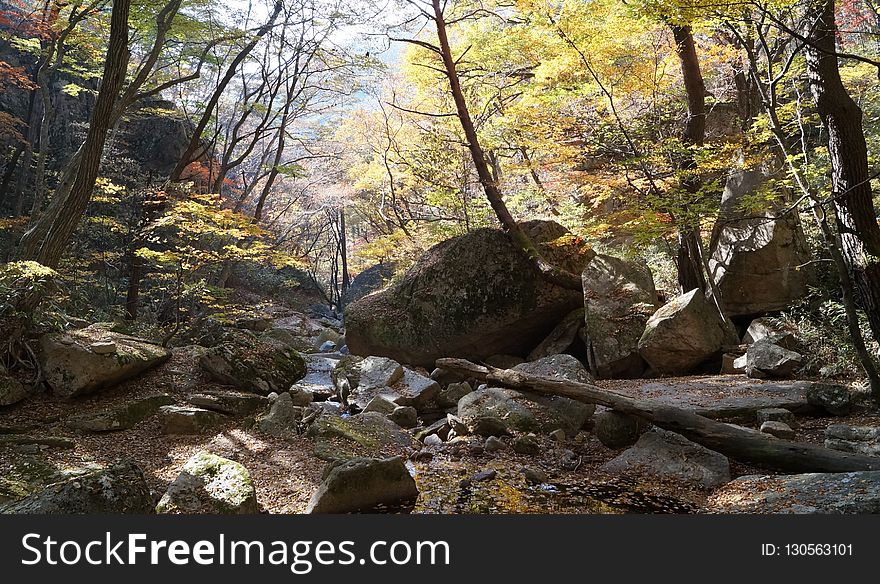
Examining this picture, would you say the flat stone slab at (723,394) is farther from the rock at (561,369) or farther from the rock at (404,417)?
the rock at (404,417)

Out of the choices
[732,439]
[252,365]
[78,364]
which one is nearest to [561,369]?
[732,439]

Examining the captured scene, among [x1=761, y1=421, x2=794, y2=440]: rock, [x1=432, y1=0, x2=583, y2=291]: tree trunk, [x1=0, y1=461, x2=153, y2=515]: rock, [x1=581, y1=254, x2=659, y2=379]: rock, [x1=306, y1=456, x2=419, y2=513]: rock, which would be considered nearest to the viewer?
[x1=0, y1=461, x2=153, y2=515]: rock

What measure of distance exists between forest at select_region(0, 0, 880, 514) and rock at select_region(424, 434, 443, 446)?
36mm

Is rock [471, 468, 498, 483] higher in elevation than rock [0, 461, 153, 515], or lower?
lower

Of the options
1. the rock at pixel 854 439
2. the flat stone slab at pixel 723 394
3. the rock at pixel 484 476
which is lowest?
the rock at pixel 484 476

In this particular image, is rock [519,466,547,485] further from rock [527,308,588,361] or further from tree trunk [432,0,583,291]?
tree trunk [432,0,583,291]

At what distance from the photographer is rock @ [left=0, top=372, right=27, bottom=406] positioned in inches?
210

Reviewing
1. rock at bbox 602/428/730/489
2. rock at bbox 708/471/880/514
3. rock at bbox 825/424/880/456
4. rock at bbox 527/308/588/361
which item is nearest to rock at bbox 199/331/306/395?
rock at bbox 527/308/588/361

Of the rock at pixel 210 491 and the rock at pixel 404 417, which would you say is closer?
the rock at pixel 210 491

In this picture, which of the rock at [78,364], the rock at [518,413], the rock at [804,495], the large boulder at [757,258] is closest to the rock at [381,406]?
the rock at [518,413]

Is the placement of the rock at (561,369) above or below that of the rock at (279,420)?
above

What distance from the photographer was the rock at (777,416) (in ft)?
17.5

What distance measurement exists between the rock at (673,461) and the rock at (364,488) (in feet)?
6.52

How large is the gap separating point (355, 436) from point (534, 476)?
6.59ft
